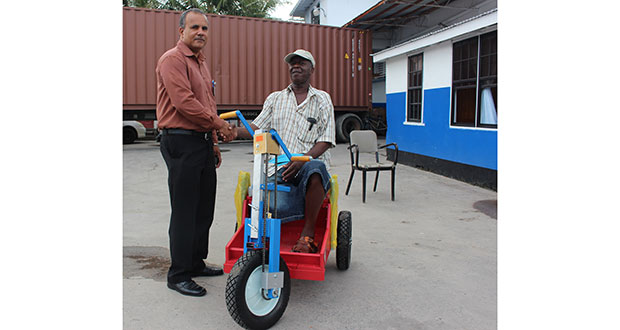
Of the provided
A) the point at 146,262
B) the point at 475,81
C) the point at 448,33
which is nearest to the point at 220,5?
the point at 448,33

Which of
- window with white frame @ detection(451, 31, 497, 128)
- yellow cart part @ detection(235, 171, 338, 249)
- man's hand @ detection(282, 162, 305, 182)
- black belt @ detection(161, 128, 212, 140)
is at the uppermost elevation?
window with white frame @ detection(451, 31, 497, 128)

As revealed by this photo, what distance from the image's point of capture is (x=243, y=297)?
8.06ft

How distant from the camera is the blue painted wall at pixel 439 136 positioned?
23.9 ft

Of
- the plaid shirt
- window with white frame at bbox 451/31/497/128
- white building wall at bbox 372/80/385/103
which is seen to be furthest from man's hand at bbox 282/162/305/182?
white building wall at bbox 372/80/385/103

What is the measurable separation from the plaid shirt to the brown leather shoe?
0.62 metres

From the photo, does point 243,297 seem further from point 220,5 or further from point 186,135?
point 220,5

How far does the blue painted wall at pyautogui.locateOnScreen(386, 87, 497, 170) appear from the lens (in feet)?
23.9

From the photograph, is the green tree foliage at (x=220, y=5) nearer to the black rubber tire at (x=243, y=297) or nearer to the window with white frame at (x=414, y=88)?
the window with white frame at (x=414, y=88)

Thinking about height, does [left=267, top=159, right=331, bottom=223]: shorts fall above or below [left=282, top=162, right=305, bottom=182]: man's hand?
below

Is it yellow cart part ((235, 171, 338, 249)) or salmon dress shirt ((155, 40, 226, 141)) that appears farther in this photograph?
yellow cart part ((235, 171, 338, 249))

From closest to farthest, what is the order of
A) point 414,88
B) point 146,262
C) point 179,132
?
point 179,132
point 146,262
point 414,88

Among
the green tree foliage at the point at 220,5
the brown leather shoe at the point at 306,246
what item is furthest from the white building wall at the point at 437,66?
the green tree foliage at the point at 220,5

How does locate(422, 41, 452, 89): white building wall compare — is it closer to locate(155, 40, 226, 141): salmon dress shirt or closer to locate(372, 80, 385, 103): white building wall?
locate(155, 40, 226, 141): salmon dress shirt

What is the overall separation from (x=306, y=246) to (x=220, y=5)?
22.1 m
